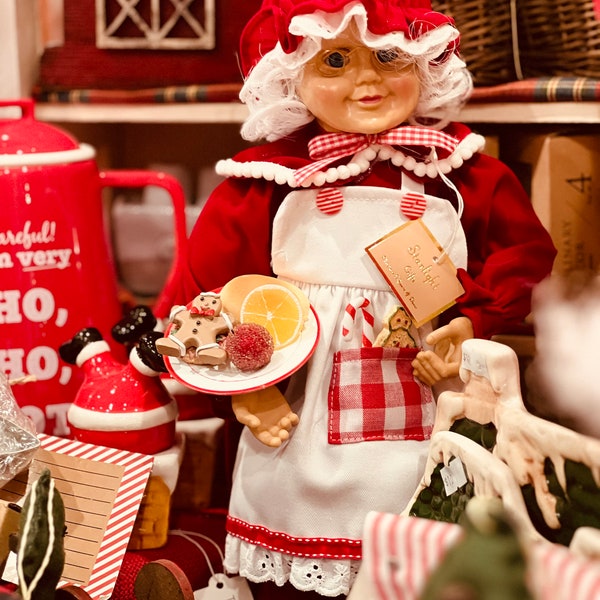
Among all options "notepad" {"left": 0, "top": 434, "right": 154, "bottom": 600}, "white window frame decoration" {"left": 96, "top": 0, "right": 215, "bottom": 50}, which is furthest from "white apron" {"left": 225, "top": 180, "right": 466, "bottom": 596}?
"white window frame decoration" {"left": 96, "top": 0, "right": 215, "bottom": 50}

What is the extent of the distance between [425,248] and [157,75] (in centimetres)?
62

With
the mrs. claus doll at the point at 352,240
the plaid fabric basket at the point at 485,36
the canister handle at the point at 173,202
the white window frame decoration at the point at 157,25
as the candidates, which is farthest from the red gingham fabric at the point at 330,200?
the white window frame decoration at the point at 157,25

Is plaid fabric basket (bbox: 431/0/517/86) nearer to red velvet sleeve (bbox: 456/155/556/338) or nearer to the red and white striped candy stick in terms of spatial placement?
red velvet sleeve (bbox: 456/155/556/338)

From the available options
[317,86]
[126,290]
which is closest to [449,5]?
[317,86]

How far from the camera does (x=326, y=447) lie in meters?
0.89

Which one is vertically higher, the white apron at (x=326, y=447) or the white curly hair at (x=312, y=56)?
the white curly hair at (x=312, y=56)

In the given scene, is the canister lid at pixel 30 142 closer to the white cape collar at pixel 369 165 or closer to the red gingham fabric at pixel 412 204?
the white cape collar at pixel 369 165

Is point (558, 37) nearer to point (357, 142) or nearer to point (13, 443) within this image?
point (357, 142)

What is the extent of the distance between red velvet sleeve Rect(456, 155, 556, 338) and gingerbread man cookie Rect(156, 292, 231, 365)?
246mm

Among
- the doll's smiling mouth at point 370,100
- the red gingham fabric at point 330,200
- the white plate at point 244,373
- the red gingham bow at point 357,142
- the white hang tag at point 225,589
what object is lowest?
the white hang tag at point 225,589

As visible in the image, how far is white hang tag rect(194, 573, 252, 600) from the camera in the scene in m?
0.93

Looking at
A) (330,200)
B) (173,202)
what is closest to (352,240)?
(330,200)

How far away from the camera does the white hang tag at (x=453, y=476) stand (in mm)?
700

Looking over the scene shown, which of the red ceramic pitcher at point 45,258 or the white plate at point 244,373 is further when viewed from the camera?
the red ceramic pitcher at point 45,258
